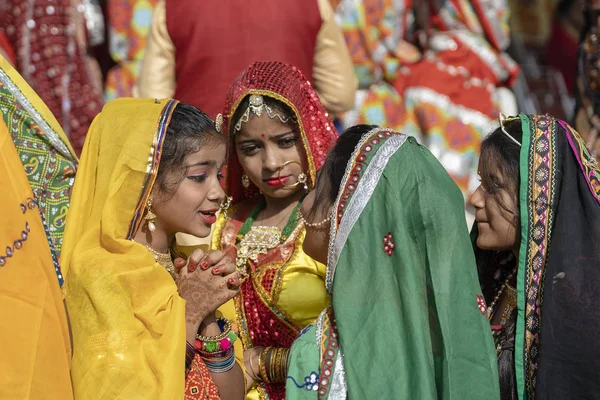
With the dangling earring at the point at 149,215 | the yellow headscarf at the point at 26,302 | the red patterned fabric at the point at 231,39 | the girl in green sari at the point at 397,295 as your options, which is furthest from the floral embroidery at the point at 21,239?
the red patterned fabric at the point at 231,39

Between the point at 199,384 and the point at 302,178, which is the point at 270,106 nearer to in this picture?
the point at 302,178

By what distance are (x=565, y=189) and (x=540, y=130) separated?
0.22m

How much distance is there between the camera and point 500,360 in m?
2.98

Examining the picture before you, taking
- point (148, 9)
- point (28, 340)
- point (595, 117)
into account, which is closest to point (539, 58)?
point (595, 117)

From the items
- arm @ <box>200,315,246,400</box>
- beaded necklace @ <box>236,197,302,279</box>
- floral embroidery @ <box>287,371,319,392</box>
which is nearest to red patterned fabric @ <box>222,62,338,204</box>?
beaded necklace @ <box>236,197,302,279</box>

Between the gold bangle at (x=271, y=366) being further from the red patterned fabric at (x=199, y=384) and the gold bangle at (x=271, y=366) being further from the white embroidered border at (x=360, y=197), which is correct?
the white embroidered border at (x=360, y=197)

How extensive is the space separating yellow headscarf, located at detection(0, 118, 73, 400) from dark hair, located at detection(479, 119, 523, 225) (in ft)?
Answer: 4.58

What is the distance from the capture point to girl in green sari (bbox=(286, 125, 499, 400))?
261 cm

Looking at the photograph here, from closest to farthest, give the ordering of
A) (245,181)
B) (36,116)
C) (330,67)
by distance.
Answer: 1. (36,116)
2. (245,181)
3. (330,67)

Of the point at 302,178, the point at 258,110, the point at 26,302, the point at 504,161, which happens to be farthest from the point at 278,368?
the point at 26,302

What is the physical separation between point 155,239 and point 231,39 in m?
1.95

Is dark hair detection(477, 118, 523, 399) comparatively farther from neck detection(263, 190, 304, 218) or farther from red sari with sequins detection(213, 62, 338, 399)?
neck detection(263, 190, 304, 218)

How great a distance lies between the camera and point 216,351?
300 centimetres

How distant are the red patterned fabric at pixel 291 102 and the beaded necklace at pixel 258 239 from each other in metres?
0.21
